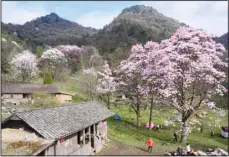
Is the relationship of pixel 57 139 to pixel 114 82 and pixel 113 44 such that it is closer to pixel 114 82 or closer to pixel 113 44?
pixel 114 82

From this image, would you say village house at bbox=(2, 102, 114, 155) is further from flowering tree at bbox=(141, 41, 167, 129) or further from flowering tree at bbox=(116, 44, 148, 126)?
flowering tree at bbox=(116, 44, 148, 126)

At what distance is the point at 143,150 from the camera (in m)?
33.5

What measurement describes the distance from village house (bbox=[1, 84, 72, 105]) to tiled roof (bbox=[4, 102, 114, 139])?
31.6 meters

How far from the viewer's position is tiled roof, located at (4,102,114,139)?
22734 mm

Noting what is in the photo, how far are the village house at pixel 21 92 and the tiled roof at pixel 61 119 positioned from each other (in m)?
31.6

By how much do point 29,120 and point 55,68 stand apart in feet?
220

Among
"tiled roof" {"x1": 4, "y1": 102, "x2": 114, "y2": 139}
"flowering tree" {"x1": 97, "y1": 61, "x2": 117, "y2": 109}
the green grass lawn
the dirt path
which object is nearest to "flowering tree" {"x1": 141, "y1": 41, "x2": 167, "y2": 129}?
the green grass lawn

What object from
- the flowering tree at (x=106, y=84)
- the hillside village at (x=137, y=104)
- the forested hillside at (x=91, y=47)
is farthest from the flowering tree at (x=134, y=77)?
the forested hillside at (x=91, y=47)

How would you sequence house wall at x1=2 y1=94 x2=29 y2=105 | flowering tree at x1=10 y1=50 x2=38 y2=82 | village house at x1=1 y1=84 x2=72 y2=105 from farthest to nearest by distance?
flowering tree at x1=10 y1=50 x2=38 y2=82 < house wall at x1=2 y1=94 x2=29 y2=105 < village house at x1=1 y1=84 x2=72 y2=105

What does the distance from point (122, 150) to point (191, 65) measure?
38.8 feet

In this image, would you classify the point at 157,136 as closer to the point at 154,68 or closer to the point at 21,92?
the point at 154,68

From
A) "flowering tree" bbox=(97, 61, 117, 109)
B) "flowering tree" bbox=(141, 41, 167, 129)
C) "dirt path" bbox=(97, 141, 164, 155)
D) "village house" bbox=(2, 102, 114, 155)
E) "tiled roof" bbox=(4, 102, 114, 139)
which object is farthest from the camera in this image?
"flowering tree" bbox=(97, 61, 117, 109)

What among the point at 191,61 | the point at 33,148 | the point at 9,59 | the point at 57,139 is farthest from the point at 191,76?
the point at 9,59

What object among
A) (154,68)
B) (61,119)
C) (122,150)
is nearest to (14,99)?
(154,68)
